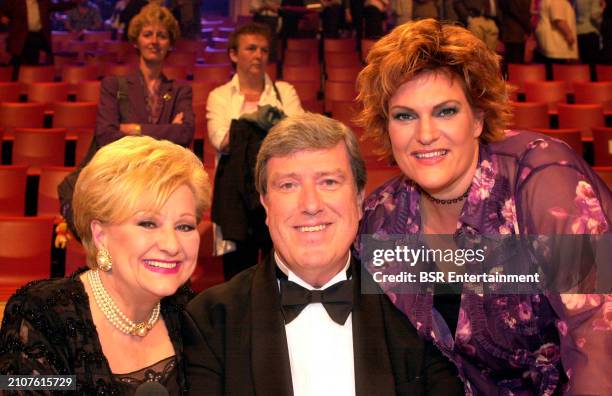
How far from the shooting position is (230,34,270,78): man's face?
4.68m

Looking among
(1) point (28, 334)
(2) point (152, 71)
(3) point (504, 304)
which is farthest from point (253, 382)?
(2) point (152, 71)

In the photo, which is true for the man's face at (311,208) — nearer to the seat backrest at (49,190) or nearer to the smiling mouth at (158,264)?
the smiling mouth at (158,264)

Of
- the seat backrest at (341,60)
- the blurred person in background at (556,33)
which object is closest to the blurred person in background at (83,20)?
the seat backrest at (341,60)

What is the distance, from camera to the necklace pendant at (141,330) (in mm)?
2316

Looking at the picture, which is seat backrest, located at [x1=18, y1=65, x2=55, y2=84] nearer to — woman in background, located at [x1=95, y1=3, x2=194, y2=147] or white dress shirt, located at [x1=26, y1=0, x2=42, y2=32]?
white dress shirt, located at [x1=26, y1=0, x2=42, y2=32]

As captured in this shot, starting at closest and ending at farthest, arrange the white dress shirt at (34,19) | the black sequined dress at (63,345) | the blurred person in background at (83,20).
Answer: the black sequined dress at (63,345) → the white dress shirt at (34,19) → the blurred person in background at (83,20)

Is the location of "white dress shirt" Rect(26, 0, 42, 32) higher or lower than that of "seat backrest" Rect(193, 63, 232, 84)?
higher

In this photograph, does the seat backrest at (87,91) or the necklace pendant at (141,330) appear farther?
the seat backrest at (87,91)

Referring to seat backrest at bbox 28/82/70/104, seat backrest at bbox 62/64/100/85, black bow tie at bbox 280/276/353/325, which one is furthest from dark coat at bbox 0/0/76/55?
black bow tie at bbox 280/276/353/325

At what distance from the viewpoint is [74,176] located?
371cm

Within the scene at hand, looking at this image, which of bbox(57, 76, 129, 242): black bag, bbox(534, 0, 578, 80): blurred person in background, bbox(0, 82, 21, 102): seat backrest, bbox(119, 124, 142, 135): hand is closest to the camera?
bbox(57, 76, 129, 242): black bag

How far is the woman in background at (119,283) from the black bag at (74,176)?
84cm

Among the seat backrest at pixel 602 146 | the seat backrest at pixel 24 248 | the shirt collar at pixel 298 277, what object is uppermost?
the shirt collar at pixel 298 277

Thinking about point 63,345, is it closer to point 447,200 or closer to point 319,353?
point 319,353
